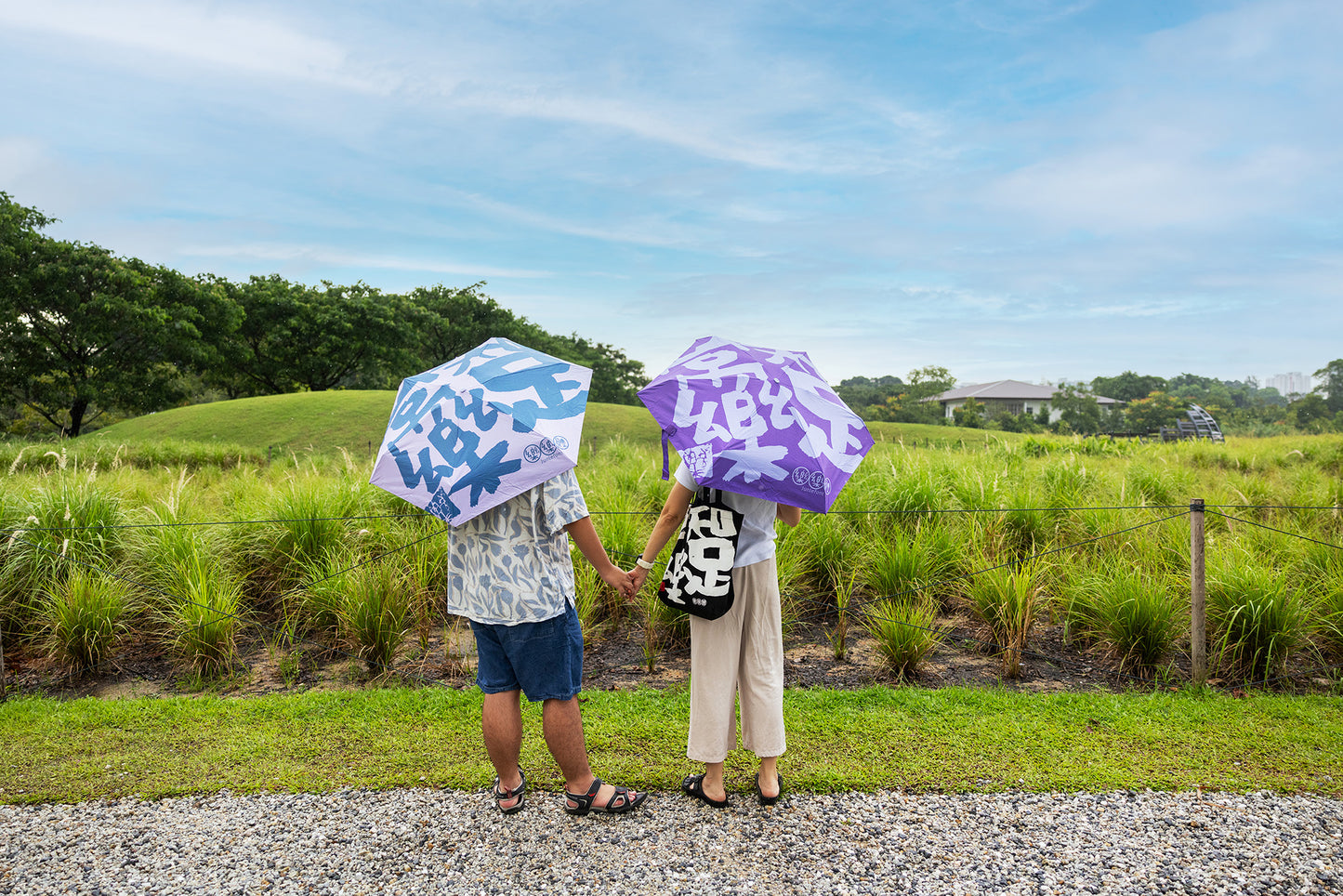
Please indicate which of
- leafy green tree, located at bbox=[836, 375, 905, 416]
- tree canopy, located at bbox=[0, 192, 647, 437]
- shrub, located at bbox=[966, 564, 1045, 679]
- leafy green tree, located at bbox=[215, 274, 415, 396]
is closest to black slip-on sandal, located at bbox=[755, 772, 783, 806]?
shrub, located at bbox=[966, 564, 1045, 679]

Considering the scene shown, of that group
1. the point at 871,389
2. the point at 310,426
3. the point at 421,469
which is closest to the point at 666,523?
the point at 421,469

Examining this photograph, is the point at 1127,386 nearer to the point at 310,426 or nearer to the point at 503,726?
the point at 310,426

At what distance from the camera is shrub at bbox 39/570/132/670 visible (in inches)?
189

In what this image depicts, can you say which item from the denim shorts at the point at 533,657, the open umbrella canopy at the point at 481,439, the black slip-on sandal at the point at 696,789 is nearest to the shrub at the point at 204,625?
the denim shorts at the point at 533,657

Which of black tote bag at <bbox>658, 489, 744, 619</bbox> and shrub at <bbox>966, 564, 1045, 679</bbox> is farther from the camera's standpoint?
shrub at <bbox>966, 564, 1045, 679</bbox>

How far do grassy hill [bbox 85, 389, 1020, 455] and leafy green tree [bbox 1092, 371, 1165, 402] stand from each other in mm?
48021

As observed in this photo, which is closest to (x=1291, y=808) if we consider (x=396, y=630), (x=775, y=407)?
(x=775, y=407)

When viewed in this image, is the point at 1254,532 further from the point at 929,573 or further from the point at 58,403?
the point at 58,403

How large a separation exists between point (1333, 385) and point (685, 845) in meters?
50.6

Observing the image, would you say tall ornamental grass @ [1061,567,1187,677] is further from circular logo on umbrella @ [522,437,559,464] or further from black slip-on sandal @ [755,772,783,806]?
circular logo on umbrella @ [522,437,559,464]

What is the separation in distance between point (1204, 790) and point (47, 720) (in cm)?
582

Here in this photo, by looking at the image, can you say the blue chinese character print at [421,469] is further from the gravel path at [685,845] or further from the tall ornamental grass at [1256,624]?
the tall ornamental grass at [1256,624]

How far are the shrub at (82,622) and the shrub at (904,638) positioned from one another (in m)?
5.02

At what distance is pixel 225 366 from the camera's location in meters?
32.9
